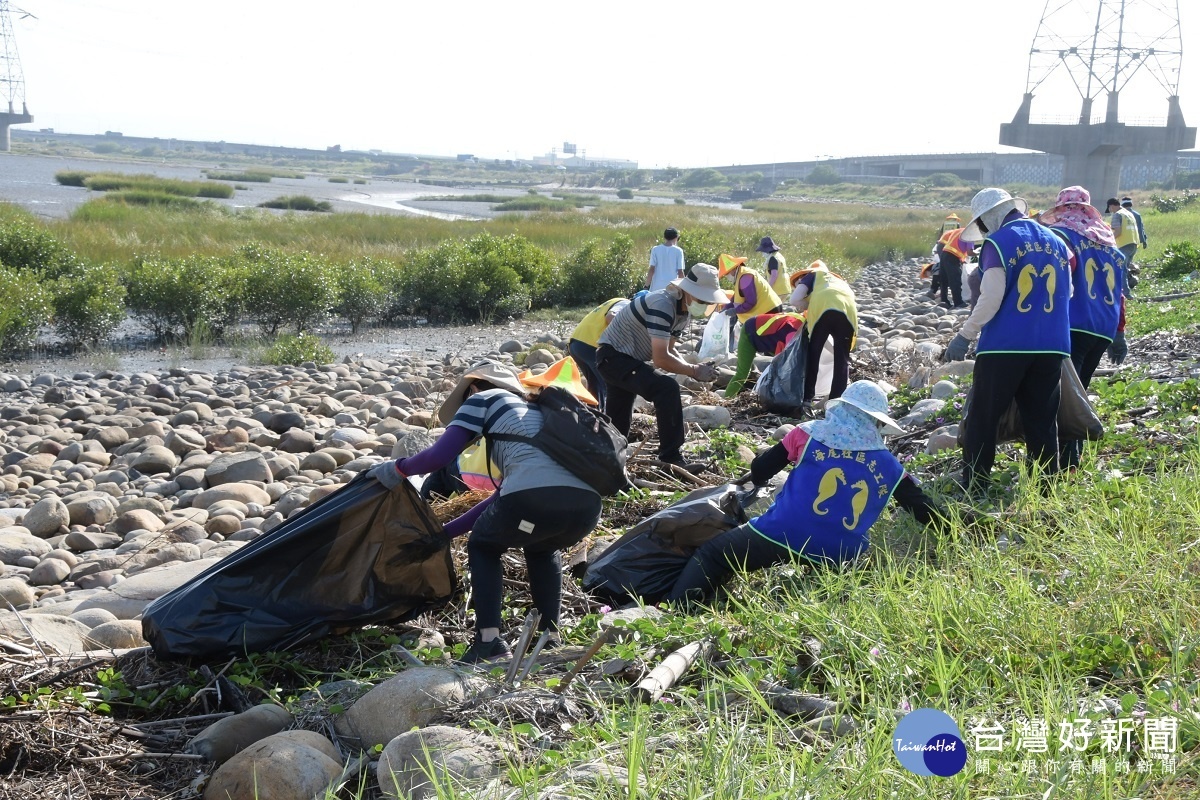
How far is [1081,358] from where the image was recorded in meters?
5.98

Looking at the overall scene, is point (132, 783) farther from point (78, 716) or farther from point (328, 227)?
point (328, 227)

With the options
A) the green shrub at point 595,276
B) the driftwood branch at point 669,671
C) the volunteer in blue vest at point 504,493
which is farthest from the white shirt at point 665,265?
the green shrub at point 595,276

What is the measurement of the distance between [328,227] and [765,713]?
81.3 feet

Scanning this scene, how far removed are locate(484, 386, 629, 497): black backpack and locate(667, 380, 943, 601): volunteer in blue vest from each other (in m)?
0.75

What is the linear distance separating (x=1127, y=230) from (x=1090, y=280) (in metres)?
8.01

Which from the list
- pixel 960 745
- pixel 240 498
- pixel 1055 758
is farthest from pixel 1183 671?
pixel 240 498

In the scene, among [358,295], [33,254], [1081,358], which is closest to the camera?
[1081,358]

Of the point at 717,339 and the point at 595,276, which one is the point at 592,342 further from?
the point at 595,276

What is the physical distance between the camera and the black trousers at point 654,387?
6598 mm

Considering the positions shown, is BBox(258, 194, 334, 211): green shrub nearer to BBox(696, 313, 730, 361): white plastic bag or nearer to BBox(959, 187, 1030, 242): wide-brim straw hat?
BBox(696, 313, 730, 361): white plastic bag

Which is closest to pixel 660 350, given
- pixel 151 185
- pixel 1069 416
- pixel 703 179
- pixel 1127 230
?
pixel 1069 416

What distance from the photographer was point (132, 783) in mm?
3223

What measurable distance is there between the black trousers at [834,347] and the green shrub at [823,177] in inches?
3952

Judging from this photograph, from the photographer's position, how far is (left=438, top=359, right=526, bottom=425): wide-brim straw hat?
4.04m
